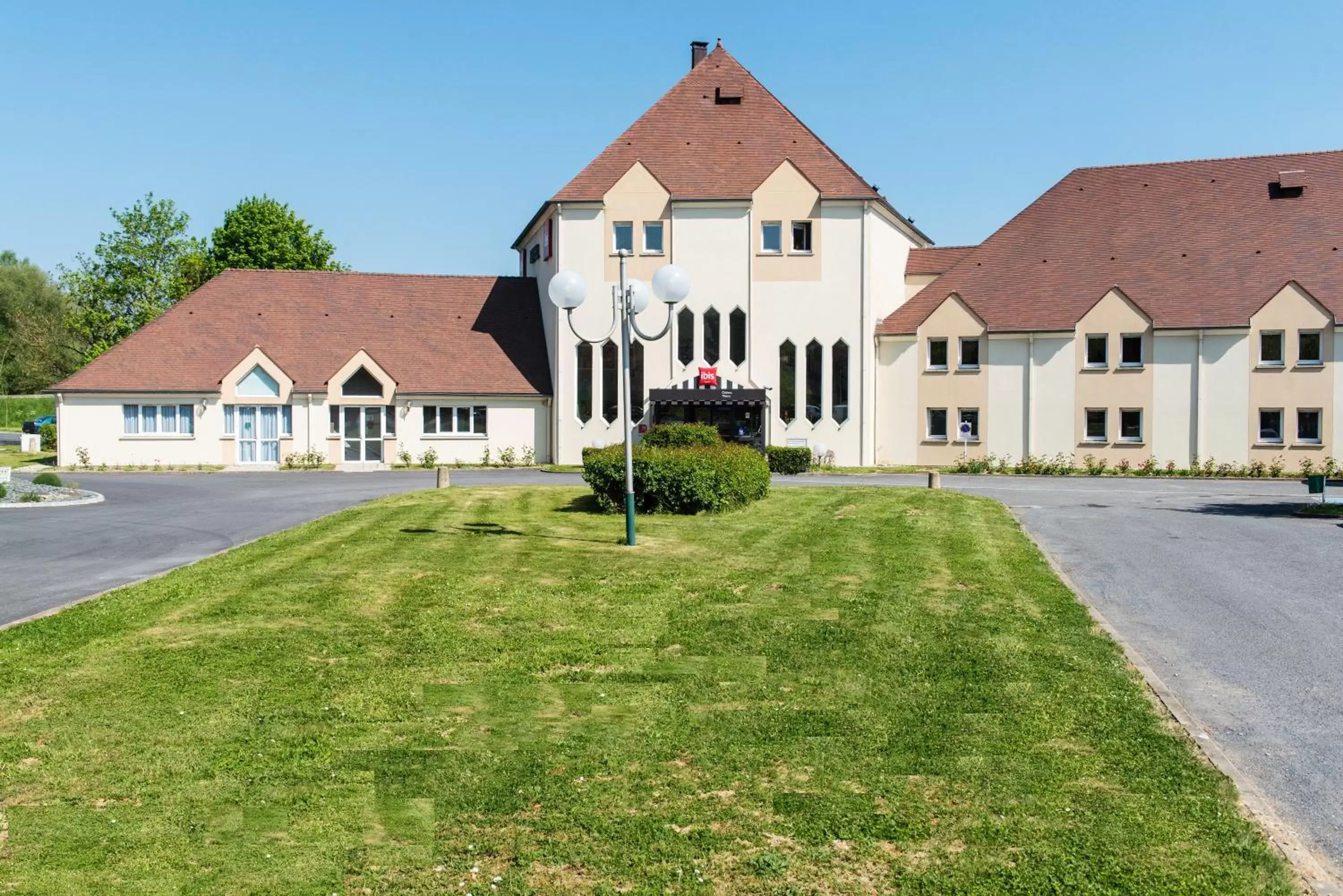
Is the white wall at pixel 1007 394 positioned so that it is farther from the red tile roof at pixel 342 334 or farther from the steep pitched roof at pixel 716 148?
the red tile roof at pixel 342 334

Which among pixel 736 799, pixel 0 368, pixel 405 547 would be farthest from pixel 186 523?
pixel 0 368

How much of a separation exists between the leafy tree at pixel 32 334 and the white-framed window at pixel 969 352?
66459 millimetres

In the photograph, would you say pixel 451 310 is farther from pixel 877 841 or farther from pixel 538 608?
pixel 877 841

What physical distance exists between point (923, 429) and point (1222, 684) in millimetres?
36856

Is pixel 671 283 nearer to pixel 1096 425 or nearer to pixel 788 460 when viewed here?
pixel 788 460

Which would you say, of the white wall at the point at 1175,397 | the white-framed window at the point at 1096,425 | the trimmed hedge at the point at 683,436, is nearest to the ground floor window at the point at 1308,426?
the white wall at the point at 1175,397

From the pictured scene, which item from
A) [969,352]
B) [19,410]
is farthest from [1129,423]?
[19,410]

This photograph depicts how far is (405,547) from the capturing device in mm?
18422


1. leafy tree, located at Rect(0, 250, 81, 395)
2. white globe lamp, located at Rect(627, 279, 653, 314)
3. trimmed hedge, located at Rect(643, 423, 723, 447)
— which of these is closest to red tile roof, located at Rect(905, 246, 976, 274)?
trimmed hedge, located at Rect(643, 423, 723, 447)

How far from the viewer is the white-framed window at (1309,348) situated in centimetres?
4278

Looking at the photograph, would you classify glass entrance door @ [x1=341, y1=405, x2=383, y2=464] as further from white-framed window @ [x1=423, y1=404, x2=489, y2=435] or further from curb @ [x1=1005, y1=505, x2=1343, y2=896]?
curb @ [x1=1005, y1=505, x2=1343, y2=896]

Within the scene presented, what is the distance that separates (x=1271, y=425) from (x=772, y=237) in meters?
19.3

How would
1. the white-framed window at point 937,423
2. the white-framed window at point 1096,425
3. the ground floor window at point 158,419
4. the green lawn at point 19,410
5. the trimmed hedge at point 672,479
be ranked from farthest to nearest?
the green lawn at point 19,410 < the white-framed window at point 937,423 < the white-framed window at point 1096,425 < the ground floor window at point 158,419 < the trimmed hedge at point 672,479

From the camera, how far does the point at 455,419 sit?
4641 cm
